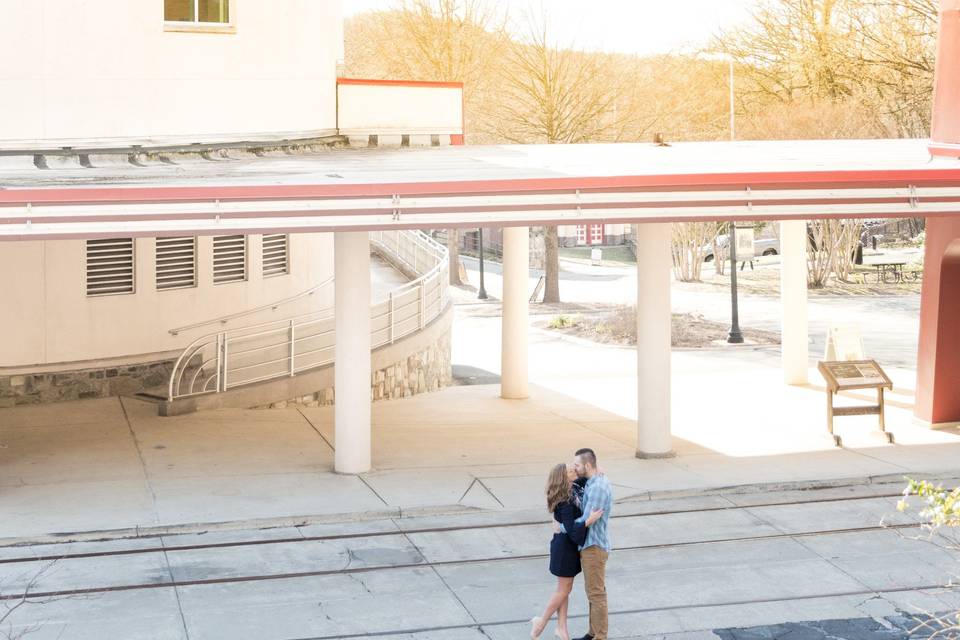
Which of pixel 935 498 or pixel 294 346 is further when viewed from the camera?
pixel 294 346

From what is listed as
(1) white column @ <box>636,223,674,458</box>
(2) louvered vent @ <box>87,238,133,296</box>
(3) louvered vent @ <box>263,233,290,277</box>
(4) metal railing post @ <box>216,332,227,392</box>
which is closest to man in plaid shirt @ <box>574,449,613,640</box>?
(1) white column @ <box>636,223,674,458</box>

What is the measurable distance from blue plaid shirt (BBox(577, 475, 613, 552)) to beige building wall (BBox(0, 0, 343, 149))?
11.1 metres

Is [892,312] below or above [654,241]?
below

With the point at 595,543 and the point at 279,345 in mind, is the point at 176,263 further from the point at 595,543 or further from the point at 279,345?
the point at 595,543

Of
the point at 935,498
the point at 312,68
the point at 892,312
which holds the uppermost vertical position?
the point at 312,68

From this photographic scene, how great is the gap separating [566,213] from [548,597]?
4585 millimetres

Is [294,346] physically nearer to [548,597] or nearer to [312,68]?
[312,68]

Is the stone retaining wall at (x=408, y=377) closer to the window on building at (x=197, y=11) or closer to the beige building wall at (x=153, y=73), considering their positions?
the beige building wall at (x=153, y=73)

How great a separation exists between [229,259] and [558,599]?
39.2 ft

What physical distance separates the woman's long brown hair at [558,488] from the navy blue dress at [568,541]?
5cm

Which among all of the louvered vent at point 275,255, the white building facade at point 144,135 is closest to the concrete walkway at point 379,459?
the white building facade at point 144,135

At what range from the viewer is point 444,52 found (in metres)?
50.5

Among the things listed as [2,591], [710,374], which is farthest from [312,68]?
[2,591]

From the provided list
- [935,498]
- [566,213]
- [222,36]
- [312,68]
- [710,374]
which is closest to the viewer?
[935,498]
